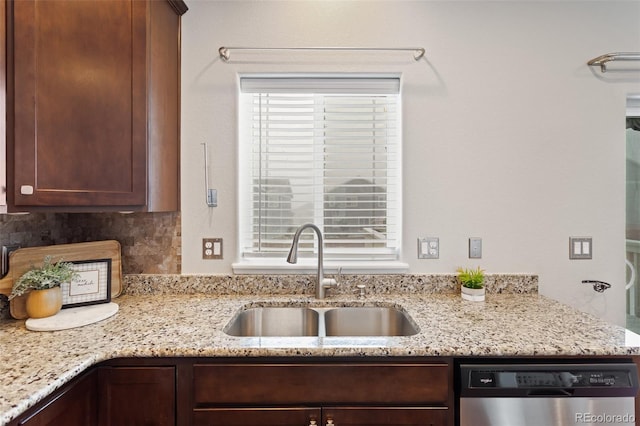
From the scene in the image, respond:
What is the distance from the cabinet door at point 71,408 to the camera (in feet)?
2.84

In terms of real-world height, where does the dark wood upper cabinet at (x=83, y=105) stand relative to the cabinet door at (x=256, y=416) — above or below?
above

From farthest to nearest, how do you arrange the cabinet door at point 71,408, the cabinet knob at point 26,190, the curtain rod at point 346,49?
the curtain rod at point 346,49 < the cabinet knob at point 26,190 < the cabinet door at point 71,408

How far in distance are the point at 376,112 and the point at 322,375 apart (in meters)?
1.36

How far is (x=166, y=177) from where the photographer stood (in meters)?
1.57

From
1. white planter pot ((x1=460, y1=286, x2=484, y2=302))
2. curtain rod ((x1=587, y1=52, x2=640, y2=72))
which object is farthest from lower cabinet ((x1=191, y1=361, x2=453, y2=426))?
curtain rod ((x1=587, y1=52, x2=640, y2=72))

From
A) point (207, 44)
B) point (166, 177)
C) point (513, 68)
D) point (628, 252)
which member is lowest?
point (628, 252)

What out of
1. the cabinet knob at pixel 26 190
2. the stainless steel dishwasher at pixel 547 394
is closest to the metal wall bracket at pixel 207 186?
the cabinet knob at pixel 26 190

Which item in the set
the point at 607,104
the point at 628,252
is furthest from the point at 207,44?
the point at 628,252

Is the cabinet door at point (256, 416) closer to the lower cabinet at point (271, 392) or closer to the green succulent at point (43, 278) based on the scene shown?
the lower cabinet at point (271, 392)

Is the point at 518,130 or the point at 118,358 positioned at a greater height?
the point at 518,130

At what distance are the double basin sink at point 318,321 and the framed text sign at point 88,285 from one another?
26.1 inches

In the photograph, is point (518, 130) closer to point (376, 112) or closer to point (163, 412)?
point (376, 112)

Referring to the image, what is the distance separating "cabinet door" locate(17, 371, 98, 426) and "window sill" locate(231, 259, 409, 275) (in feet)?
2.59

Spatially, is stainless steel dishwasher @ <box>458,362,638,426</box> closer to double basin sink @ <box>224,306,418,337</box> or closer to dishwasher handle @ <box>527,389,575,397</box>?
dishwasher handle @ <box>527,389,575,397</box>
